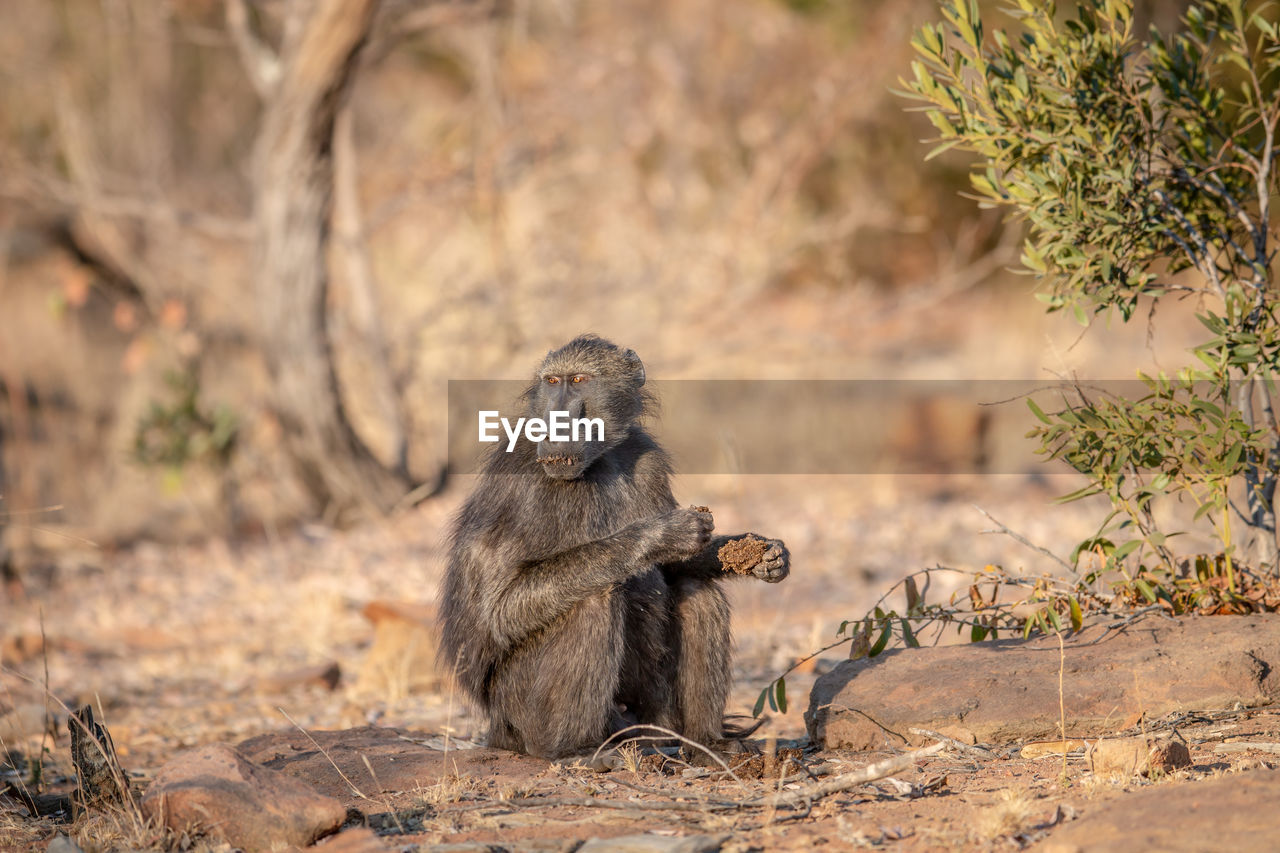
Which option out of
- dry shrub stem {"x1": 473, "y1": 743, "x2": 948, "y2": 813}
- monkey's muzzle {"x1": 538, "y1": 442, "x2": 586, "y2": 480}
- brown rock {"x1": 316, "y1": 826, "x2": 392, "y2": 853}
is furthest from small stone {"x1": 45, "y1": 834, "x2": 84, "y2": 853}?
monkey's muzzle {"x1": 538, "y1": 442, "x2": 586, "y2": 480}

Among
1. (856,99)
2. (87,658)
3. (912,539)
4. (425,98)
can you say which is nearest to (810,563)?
(912,539)

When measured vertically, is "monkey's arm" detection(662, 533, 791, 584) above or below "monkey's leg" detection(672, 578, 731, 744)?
above

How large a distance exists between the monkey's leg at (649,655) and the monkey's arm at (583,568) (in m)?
0.19

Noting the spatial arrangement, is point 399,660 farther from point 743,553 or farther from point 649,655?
point 743,553

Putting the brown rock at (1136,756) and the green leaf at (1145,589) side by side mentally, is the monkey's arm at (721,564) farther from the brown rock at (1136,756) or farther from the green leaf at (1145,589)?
the green leaf at (1145,589)

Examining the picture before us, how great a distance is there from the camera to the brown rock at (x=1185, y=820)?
2580 millimetres

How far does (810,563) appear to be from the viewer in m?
8.07

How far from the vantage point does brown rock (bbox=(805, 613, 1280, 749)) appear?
144 inches

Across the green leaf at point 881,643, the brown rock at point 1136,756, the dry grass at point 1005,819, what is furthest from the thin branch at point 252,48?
the dry grass at point 1005,819

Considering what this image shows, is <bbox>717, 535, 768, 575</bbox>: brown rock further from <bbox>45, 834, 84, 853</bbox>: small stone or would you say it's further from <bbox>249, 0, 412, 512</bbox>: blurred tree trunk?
<bbox>249, 0, 412, 512</bbox>: blurred tree trunk

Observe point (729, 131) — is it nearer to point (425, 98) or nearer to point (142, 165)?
point (425, 98)

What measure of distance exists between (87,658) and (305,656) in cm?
124

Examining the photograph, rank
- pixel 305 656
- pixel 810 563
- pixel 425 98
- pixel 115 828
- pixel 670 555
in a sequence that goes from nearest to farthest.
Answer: pixel 115 828
pixel 670 555
pixel 305 656
pixel 810 563
pixel 425 98

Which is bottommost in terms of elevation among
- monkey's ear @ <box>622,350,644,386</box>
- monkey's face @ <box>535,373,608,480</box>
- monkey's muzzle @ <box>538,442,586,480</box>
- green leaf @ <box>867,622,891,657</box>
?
green leaf @ <box>867,622,891,657</box>
